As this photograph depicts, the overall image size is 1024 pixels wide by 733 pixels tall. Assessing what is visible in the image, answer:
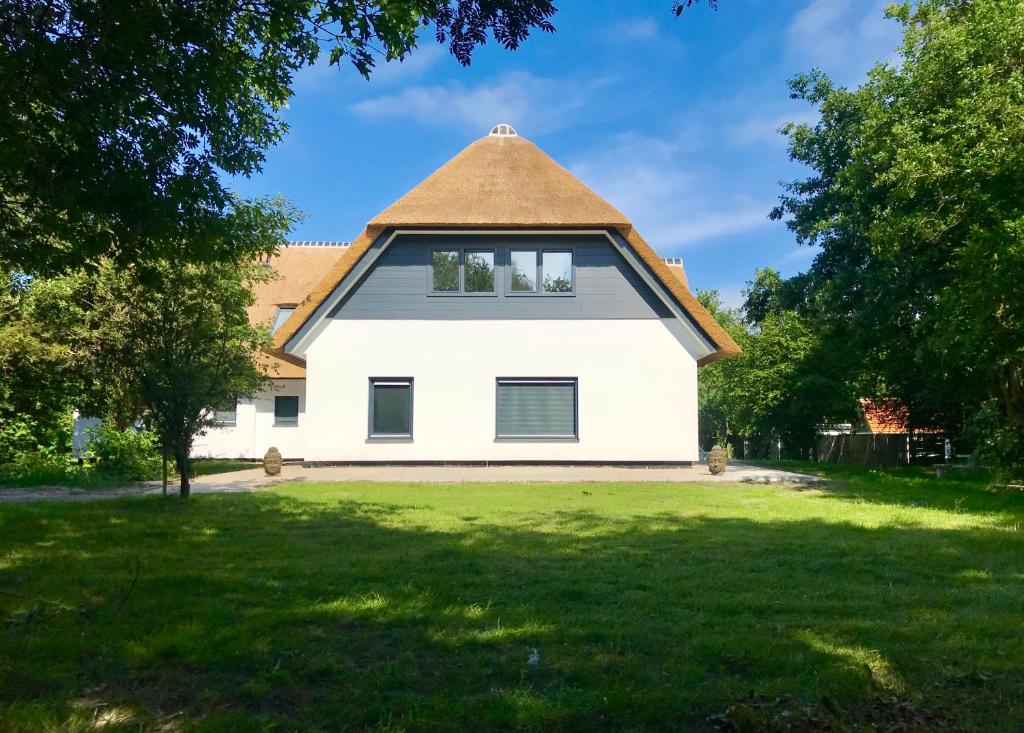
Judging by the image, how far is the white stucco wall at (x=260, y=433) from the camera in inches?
974

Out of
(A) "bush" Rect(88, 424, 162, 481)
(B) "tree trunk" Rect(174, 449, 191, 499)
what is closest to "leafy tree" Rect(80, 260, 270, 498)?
(B) "tree trunk" Rect(174, 449, 191, 499)

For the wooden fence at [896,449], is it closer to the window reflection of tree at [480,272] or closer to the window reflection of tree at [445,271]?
the window reflection of tree at [480,272]

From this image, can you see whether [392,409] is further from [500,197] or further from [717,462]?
[717,462]

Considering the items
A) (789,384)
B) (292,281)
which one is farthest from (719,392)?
(292,281)

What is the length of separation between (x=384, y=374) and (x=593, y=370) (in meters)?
5.04

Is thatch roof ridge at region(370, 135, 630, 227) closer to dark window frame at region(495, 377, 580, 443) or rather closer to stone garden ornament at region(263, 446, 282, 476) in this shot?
dark window frame at region(495, 377, 580, 443)

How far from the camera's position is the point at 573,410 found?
19219 mm

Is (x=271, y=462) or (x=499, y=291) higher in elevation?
(x=499, y=291)

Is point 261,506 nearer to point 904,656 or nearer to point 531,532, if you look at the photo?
point 531,532

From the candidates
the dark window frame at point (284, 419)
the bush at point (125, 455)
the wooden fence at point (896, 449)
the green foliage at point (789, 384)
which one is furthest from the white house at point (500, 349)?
the wooden fence at point (896, 449)

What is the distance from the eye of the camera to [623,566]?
646 cm

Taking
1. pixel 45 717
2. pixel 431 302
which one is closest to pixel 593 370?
pixel 431 302

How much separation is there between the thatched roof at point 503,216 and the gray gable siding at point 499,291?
1.70 ft

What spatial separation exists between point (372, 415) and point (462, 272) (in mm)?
4113
